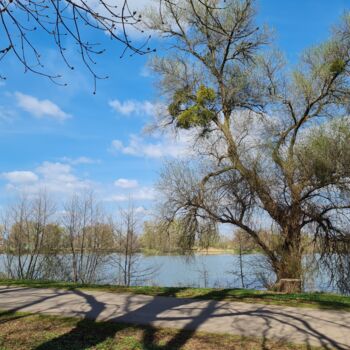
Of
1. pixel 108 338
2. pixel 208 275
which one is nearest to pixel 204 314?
pixel 108 338

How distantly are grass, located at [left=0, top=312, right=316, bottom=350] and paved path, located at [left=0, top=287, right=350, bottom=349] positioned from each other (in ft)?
1.16

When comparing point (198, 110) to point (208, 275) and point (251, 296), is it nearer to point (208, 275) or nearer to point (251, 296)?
point (251, 296)

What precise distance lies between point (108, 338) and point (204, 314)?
83.5 inches

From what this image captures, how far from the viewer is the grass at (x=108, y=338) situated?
639cm

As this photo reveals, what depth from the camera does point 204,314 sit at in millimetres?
8289

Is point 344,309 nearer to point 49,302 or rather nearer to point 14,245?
point 49,302

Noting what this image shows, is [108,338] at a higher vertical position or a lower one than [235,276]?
lower

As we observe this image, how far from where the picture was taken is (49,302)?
10.0 m

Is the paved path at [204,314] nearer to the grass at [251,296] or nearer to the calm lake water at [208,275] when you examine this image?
the grass at [251,296]

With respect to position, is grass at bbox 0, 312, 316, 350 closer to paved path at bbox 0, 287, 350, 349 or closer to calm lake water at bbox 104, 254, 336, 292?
paved path at bbox 0, 287, 350, 349

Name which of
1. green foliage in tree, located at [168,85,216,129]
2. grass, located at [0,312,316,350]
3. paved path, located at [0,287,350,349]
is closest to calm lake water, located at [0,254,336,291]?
green foliage in tree, located at [168,85,216,129]

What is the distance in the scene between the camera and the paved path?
6863 mm

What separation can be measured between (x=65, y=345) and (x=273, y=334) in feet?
10.2

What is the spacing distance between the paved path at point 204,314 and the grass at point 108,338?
1.16 feet
